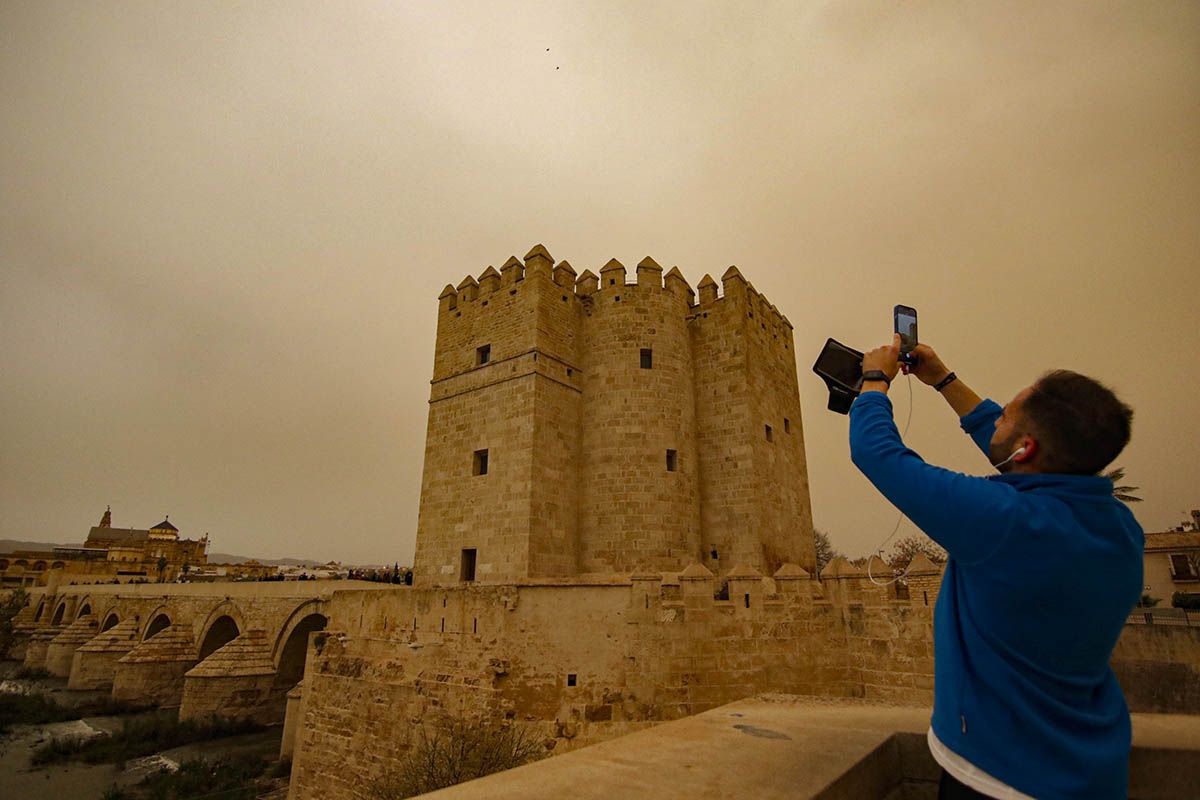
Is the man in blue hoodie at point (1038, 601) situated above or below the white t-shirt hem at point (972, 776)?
above

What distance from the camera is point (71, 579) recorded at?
4725cm

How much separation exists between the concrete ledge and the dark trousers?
44 centimetres

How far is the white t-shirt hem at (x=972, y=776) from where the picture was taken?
4.73ft

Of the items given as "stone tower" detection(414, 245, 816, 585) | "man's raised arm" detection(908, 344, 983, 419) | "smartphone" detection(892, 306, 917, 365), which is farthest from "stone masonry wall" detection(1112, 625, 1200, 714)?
"smartphone" detection(892, 306, 917, 365)

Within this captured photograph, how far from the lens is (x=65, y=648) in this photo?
29.9 metres

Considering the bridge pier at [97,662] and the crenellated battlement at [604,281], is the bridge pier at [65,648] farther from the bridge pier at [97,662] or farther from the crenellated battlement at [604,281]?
the crenellated battlement at [604,281]

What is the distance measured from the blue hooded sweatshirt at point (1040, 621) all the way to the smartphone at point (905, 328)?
940 mm

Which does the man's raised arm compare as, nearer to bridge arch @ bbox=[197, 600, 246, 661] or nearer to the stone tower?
the stone tower

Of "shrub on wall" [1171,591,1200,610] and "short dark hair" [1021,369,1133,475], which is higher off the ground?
"short dark hair" [1021,369,1133,475]

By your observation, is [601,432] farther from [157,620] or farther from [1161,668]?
[157,620]

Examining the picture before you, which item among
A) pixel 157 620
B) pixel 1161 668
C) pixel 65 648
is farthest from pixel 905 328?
pixel 65 648

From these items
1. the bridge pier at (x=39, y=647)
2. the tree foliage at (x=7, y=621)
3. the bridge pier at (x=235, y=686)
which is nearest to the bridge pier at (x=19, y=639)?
the tree foliage at (x=7, y=621)

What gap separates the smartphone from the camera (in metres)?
2.40

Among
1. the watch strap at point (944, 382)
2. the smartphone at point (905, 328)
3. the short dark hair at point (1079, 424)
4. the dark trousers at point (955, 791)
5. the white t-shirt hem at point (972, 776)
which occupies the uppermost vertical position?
the smartphone at point (905, 328)
